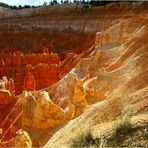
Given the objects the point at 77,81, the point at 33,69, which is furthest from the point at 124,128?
the point at 33,69

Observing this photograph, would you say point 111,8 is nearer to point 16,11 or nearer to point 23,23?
point 23,23

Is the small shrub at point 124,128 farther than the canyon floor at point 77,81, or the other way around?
the canyon floor at point 77,81

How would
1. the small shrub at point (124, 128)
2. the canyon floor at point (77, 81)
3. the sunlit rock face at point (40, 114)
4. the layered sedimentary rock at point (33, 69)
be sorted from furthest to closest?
the layered sedimentary rock at point (33, 69)
the sunlit rock face at point (40, 114)
the canyon floor at point (77, 81)
the small shrub at point (124, 128)

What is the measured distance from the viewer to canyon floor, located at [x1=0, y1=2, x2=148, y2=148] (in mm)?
10120

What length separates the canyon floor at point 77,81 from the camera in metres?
10.1

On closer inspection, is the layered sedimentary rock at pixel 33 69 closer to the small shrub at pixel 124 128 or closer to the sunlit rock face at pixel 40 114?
the sunlit rock face at pixel 40 114

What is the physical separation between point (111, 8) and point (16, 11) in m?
29.3

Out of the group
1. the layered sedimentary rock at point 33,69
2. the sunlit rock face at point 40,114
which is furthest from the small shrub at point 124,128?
the layered sedimentary rock at point 33,69

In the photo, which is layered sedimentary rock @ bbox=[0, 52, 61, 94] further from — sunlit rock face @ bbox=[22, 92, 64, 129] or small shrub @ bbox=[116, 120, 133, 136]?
small shrub @ bbox=[116, 120, 133, 136]

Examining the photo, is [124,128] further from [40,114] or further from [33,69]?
[33,69]

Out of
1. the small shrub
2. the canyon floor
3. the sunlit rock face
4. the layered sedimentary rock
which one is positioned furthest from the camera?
the layered sedimentary rock

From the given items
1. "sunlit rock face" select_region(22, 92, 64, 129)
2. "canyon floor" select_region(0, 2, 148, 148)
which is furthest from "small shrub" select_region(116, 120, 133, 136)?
"sunlit rock face" select_region(22, 92, 64, 129)

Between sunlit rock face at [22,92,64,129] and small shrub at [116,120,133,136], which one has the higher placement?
small shrub at [116,120,133,136]

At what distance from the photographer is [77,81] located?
802 inches
